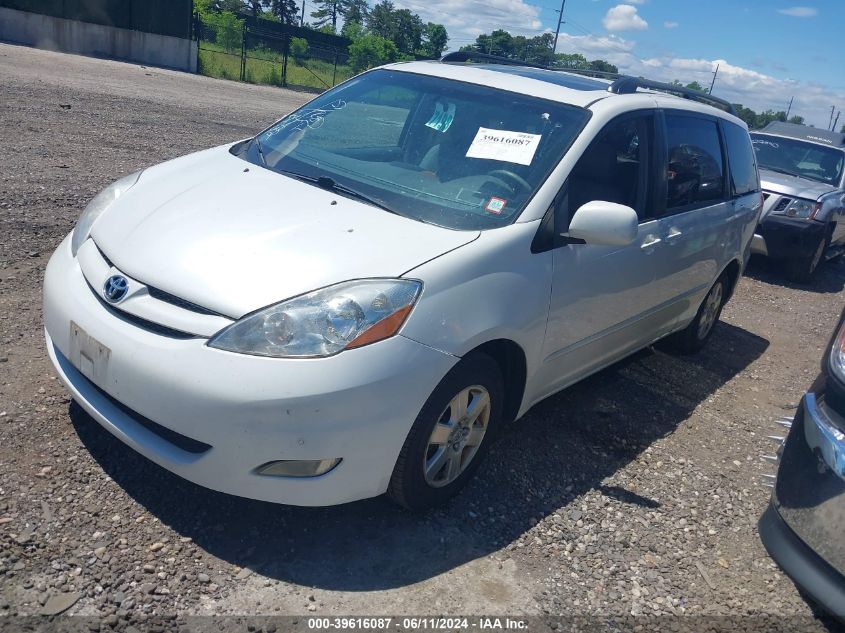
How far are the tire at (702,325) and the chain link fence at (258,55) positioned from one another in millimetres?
26595

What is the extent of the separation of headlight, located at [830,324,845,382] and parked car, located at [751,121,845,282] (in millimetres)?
6362

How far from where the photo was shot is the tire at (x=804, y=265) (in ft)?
29.0

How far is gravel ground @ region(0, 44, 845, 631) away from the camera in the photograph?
8.53 feet

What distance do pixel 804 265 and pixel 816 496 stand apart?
23.5 ft

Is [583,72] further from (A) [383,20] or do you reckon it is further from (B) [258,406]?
(A) [383,20]

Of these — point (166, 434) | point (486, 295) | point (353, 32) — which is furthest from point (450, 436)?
point (353, 32)

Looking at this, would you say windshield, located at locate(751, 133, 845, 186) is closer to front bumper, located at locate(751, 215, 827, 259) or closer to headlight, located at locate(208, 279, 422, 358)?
front bumper, located at locate(751, 215, 827, 259)

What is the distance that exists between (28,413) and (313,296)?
65.4 inches

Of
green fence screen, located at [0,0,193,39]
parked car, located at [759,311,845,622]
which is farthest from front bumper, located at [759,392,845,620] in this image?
green fence screen, located at [0,0,193,39]

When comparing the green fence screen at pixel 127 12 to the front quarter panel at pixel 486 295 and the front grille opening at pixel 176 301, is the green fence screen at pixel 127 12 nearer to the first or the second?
the front grille opening at pixel 176 301

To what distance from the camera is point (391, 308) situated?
269 centimetres

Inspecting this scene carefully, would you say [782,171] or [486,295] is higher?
[782,171]

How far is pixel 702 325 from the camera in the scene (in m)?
5.65

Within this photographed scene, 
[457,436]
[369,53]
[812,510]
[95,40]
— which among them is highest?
[369,53]
